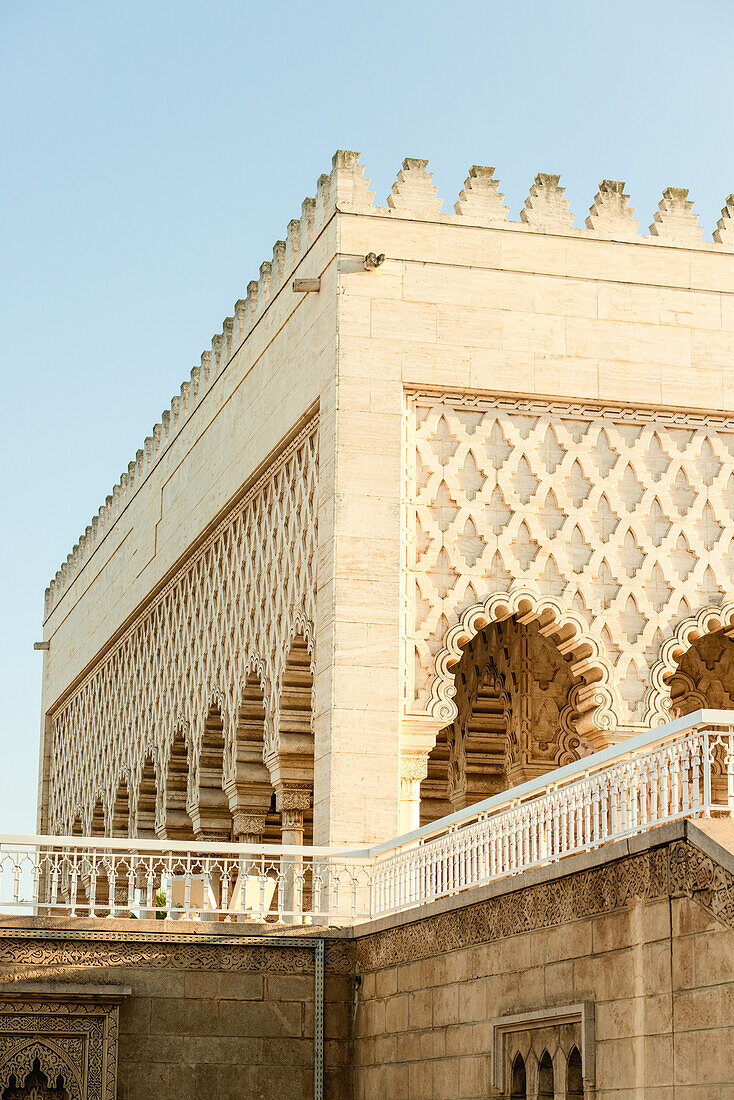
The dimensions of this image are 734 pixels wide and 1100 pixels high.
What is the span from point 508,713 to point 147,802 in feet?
16.1

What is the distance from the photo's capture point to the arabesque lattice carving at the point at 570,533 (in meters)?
11.5

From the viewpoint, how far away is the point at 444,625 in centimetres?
1146

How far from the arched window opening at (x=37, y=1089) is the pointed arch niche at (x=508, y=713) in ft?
15.6

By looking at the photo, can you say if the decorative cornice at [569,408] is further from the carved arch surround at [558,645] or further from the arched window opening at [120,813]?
the arched window opening at [120,813]

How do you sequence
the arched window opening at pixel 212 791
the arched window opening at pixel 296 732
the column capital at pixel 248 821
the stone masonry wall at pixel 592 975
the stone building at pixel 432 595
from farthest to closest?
the arched window opening at pixel 212 791 < the column capital at pixel 248 821 < the arched window opening at pixel 296 732 < the stone building at pixel 432 595 < the stone masonry wall at pixel 592 975

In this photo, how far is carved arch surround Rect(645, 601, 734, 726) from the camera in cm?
1149

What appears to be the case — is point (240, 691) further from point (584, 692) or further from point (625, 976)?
point (625, 976)

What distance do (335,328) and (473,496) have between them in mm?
1470

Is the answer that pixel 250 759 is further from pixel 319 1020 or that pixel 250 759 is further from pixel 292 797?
pixel 319 1020

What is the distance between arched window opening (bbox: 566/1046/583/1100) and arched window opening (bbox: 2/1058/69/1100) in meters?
3.47

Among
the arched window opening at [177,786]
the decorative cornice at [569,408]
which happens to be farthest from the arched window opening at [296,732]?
the arched window opening at [177,786]

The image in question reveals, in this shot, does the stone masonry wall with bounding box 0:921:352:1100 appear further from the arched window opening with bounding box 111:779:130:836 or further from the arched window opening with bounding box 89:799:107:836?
the arched window opening with bounding box 89:799:107:836

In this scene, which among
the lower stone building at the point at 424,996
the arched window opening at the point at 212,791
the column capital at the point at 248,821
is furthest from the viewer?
the arched window opening at the point at 212,791

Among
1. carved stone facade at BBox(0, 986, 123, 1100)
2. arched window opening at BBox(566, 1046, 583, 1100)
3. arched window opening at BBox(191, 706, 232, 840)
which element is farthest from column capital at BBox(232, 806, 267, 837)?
arched window opening at BBox(566, 1046, 583, 1100)
